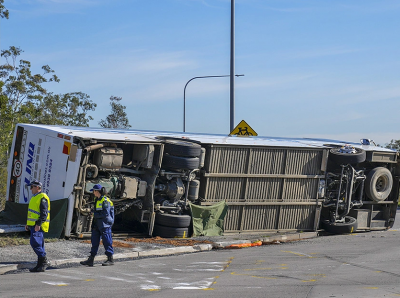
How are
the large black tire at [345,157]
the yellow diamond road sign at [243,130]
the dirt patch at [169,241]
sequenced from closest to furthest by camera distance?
the dirt patch at [169,241]
the large black tire at [345,157]
the yellow diamond road sign at [243,130]

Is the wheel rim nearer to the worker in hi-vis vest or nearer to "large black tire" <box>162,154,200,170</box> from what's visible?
"large black tire" <box>162,154,200,170</box>

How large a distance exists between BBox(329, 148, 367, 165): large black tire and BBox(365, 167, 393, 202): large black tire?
2.50ft

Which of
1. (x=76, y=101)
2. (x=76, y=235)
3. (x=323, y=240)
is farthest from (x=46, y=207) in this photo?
(x=76, y=101)

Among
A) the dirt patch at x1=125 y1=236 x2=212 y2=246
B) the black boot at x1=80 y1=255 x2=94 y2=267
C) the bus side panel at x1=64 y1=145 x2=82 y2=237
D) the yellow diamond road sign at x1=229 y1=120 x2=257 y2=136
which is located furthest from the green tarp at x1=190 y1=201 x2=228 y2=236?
the black boot at x1=80 y1=255 x2=94 y2=267

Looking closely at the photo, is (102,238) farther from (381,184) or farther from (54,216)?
(381,184)

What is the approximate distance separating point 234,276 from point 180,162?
14.3 feet

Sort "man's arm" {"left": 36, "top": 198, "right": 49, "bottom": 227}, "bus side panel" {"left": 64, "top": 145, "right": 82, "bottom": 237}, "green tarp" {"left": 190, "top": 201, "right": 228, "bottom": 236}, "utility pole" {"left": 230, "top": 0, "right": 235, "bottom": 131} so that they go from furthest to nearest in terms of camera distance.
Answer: "utility pole" {"left": 230, "top": 0, "right": 235, "bottom": 131} → "green tarp" {"left": 190, "top": 201, "right": 228, "bottom": 236} → "bus side panel" {"left": 64, "top": 145, "right": 82, "bottom": 237} → "man's arm" {"left": 36, "top": 198, "right": 49, "bottom": 227}

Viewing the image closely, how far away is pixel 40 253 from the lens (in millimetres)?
8969

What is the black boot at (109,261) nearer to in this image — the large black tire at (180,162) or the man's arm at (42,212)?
the man's arm at (42,212)

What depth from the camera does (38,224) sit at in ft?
29.9

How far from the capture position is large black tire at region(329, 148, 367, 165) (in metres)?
15.0

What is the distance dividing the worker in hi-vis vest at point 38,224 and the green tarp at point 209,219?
15.8 ft

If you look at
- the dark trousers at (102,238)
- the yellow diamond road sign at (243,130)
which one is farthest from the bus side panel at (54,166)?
the yellow diamond road sign at (243,130)

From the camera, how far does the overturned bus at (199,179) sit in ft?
39.0
